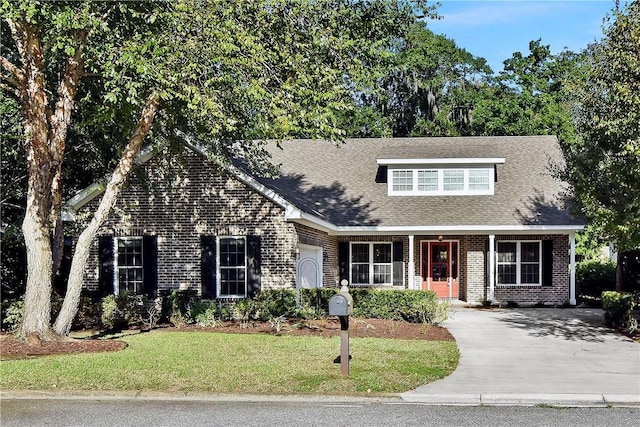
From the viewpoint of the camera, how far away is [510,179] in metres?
27.8

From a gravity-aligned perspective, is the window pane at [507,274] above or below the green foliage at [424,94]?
below

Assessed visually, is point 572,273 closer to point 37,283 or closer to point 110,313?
point 110,313

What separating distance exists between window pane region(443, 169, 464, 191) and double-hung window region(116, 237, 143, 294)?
38.1ft

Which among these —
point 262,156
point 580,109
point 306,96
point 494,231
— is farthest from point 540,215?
point 306,96

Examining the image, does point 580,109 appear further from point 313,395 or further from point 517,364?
point 313,395

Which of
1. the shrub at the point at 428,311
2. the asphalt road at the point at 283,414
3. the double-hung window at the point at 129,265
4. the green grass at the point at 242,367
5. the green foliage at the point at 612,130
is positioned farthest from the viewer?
the double-hung window at the point at 129,265

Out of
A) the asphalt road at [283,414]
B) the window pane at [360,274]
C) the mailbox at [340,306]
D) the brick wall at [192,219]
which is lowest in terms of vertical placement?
the asphalt road at [283,414]

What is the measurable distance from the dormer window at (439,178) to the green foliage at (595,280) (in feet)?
18.3

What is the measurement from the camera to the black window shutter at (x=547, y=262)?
25375 mm

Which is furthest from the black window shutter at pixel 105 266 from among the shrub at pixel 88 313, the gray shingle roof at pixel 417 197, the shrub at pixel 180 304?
the gray shingle roof at pixel 417 197

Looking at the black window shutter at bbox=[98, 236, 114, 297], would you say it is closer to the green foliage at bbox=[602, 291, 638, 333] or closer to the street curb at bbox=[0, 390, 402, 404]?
the street curb at bbox=[0, 390, 402, 404]

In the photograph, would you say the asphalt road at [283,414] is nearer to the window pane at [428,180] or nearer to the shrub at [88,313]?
the shrub at [88,313]

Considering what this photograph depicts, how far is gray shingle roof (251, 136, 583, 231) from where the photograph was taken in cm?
2525

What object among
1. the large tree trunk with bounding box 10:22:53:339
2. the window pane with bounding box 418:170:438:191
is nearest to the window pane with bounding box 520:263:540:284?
the window pane with bounding box 418:170:438:191
